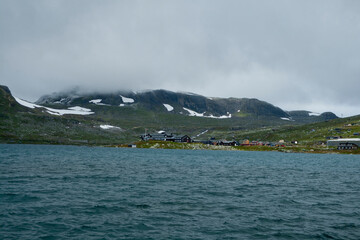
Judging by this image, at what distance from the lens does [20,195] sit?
30.1m

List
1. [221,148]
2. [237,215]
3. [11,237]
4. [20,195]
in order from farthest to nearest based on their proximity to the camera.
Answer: [221,148]
[20,195]
[237,215]
[11,237]

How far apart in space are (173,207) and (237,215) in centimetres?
585

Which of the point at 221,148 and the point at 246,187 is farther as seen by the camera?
the point at 221,148

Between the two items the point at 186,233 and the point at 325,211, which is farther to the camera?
the point at 325,211

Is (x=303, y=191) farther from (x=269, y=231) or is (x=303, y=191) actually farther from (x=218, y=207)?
(x=269, y=231)

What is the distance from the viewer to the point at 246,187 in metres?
39.4

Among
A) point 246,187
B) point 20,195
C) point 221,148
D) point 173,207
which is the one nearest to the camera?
point 173,207

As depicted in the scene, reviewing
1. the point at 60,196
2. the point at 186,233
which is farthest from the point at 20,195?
the point at 186,233

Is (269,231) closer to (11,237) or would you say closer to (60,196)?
(11,237)

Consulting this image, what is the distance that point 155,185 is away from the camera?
1513 inches

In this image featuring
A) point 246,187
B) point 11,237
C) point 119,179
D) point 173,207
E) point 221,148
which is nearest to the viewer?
point 11,237

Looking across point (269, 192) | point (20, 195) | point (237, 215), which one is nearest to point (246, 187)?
point (269, 192)

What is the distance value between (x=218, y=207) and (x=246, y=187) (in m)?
13.2

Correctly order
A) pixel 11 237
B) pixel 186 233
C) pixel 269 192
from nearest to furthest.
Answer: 1. pixel 11 237
2. pixel 186 233
3. pixel 269 192
